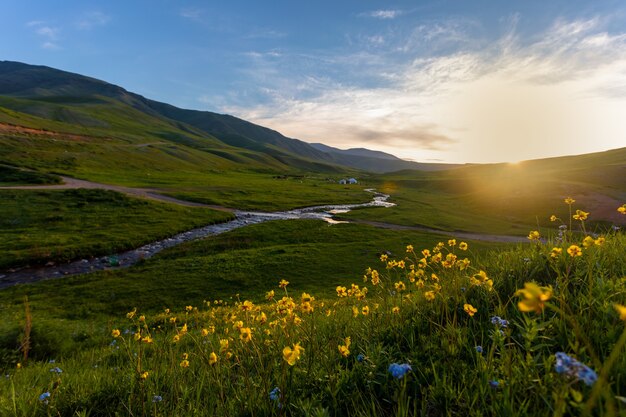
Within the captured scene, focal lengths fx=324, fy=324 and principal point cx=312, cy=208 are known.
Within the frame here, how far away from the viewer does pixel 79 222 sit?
37.1m

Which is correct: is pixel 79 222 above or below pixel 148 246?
above

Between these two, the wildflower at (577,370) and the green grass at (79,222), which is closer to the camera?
the wildflower at (577,370)

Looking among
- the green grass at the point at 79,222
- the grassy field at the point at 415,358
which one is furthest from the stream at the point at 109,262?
the grassy field at the point at 415,358

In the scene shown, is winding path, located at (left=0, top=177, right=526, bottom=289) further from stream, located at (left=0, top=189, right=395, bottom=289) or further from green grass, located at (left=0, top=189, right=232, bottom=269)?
green grass, located at (left=0, top=189, right=232, bottom=269)

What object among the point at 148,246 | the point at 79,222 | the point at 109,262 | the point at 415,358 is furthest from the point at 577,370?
the point at 79,222

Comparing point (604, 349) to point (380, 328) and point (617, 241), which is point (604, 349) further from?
point (617, 241)

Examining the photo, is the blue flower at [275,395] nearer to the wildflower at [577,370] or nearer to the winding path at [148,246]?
the wildflower at [577,370]

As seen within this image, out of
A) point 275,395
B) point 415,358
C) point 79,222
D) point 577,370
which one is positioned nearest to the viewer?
point 577,370

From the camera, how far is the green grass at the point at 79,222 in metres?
28.2

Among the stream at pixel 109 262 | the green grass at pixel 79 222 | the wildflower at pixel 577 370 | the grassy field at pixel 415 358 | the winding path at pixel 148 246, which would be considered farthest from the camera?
the green grass at pixel 79 222

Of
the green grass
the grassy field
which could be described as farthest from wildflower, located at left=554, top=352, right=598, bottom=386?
the green grass

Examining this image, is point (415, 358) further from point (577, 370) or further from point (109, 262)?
point (109, 262)

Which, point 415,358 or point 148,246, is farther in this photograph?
point 148,246

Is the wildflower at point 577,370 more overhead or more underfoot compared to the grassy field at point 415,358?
more overhead
